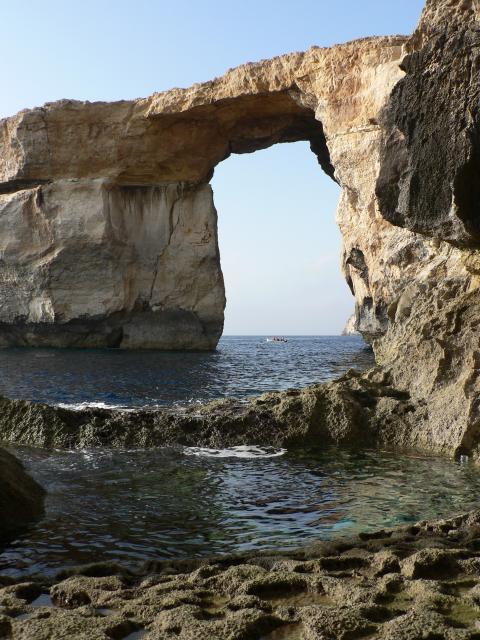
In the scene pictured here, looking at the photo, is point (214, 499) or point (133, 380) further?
point (133, 380)

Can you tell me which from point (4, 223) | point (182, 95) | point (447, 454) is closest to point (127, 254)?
point (4, 223)

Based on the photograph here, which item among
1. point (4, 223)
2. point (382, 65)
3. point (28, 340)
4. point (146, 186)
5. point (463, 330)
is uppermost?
point (382, 65)

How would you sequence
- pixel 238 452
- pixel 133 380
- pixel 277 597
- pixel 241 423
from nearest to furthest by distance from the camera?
pixel 277 597 < pixel 238 452 < pixel 241 423 < pixel 133 380

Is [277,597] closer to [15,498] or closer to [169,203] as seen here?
[15,498]

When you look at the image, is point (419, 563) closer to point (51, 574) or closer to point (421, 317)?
point (51, 574)

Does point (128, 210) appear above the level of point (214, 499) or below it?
above

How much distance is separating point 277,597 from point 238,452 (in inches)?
216

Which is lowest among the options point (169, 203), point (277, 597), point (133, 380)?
point (133, 380)

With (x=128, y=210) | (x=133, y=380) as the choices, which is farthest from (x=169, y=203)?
(x=133, y=380)

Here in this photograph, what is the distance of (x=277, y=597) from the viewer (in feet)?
→ 12.2

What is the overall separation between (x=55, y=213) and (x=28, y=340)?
785cm

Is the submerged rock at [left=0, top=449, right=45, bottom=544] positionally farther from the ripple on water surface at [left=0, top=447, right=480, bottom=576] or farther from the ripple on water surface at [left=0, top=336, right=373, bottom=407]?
the ripple on water surface at [left=0, top=336, right=373, bottom=407]

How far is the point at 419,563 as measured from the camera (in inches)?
157

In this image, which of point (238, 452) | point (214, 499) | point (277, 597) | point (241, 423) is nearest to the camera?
point (277, 597)
